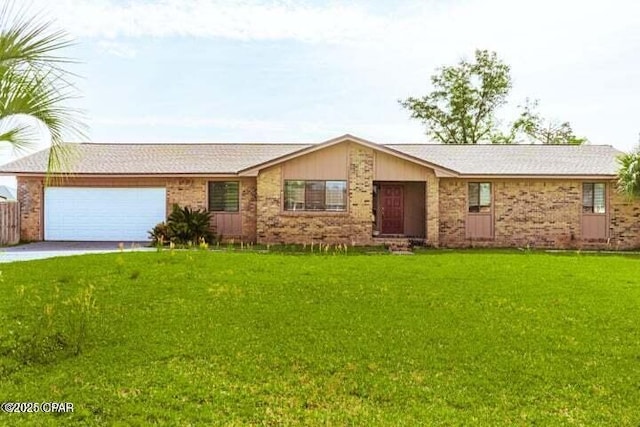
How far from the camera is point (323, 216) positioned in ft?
60.1

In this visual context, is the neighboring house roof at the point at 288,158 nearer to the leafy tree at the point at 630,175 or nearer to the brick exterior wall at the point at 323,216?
the leafy tree at the point at 630,175

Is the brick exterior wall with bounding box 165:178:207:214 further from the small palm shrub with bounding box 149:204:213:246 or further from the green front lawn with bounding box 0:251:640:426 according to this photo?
the green front lawn with bounding box 0:251:640:426

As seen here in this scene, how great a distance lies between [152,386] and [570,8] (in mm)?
12790

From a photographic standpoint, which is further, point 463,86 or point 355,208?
point 463,86

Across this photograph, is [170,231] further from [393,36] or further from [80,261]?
[393,36]

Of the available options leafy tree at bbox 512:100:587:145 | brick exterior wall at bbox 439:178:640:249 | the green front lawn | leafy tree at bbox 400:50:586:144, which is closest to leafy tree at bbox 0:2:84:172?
the green front lawn

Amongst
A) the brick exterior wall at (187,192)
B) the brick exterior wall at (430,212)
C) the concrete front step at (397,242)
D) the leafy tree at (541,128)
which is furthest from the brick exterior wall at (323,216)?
the leafy tree at (541,128)

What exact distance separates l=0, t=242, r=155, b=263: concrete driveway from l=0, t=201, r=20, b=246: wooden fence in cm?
72

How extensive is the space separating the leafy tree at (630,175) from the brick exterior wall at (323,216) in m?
8.60

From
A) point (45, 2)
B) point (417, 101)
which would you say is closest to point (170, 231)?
point (45, 2)

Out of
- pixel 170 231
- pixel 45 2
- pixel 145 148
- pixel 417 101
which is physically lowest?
pixel 170 231

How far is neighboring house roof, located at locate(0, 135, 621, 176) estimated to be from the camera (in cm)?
1858

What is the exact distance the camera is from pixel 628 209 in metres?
18.8

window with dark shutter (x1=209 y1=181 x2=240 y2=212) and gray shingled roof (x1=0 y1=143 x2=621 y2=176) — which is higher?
gray shingled roof (x1=0 y1=143 x2=621 y2=176)
